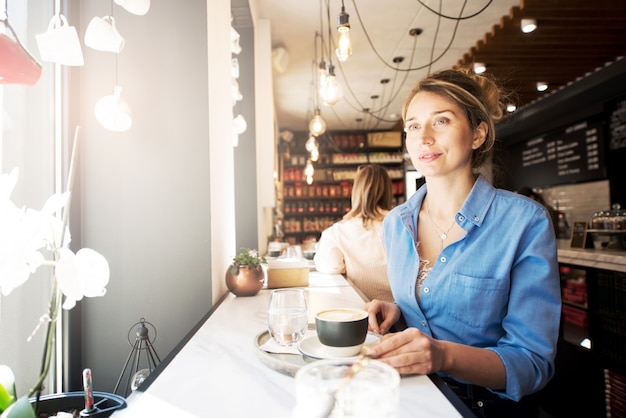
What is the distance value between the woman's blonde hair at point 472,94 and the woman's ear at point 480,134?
1 centimetres

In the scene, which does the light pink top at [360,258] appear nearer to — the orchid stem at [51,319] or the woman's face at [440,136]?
the woman's face at [440,136]

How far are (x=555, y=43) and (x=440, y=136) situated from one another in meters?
3.66

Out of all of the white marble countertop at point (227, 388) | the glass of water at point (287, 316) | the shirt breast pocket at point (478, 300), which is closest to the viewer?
the white marble countertop at point (227, 388)

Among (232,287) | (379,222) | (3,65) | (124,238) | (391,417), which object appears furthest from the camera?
(379,222)

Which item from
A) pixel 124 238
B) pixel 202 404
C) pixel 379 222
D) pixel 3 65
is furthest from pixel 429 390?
pixel 379 222

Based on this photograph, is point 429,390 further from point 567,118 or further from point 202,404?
point 567,118

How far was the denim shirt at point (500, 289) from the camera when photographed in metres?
1.00

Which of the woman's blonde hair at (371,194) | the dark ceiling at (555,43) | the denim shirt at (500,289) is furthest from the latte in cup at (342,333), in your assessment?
the dark ceiling at (555,43)

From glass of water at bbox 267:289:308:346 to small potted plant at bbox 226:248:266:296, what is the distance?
760 millimetres

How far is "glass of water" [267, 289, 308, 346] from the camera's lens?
35.9 inches

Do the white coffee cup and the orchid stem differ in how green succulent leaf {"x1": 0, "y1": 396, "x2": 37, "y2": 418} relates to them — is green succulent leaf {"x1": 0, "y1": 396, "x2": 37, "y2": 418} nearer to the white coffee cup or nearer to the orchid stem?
the orchid stem

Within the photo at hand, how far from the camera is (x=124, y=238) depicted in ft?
4.71

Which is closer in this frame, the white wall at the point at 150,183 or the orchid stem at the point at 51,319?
the orchid stem at the point at 51,319

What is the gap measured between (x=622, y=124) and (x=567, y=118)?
38.3 inches
